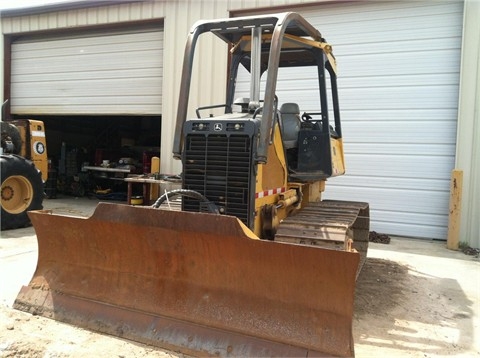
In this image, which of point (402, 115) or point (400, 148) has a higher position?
point (402, 115)

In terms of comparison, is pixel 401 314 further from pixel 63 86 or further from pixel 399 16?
pixel 63 86

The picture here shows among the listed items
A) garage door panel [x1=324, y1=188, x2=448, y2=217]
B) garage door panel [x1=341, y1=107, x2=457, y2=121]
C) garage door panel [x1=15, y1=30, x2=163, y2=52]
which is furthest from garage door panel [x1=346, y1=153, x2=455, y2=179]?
garage door panel [x1=15, y1=30, x2=163, y2=52]

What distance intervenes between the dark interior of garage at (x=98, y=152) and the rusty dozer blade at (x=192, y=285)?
30.2 feet

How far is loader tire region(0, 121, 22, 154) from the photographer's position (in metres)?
9.02

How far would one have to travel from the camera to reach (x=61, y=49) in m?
11.7

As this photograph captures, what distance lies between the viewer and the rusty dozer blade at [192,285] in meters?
2.86

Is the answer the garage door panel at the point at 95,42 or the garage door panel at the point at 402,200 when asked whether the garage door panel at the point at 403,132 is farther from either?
the garage door panel at the point at 95,42

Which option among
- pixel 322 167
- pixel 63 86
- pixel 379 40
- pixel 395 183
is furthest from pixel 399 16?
pixel 63 86

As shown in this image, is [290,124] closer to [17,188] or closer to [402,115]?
[402,115]

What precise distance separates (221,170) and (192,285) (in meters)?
1.03

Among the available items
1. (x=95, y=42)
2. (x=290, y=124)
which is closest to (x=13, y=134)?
(x=95, y=42)

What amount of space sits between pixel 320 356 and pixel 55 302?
232 centimetres

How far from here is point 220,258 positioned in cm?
314

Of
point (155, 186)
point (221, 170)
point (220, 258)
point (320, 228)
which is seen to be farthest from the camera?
point (155, 186)
